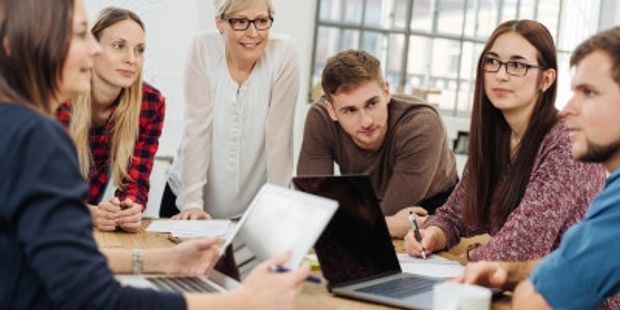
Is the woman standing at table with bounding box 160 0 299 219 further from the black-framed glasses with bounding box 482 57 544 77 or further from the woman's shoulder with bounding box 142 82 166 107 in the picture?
the black-framed glasses with bounding box 482 57 544 77

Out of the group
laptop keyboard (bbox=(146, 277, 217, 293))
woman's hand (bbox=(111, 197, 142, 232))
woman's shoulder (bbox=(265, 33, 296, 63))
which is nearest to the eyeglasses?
woman's shoulder (bbox=(265, 33, 296, 63))

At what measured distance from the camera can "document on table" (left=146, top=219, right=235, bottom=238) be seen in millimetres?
1910

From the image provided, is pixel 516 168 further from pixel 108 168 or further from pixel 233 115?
pixel 108 168

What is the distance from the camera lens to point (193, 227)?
2021mm

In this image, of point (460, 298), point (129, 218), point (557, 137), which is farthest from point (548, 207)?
point (129, 218)

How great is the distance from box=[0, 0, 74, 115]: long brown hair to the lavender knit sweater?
1069mm

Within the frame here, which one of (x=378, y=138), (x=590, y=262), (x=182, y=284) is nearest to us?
(x=590, y=262)

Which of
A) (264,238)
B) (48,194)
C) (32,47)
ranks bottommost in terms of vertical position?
(264,238)

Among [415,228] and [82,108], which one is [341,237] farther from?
[82,108]

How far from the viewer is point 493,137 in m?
2.01

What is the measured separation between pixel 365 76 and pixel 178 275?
1.05 metres

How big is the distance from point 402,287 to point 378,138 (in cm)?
93

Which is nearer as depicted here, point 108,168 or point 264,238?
point 264,238

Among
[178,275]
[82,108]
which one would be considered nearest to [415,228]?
[178,275]
